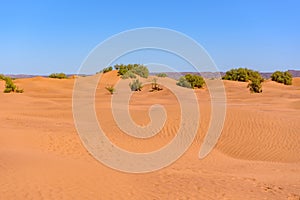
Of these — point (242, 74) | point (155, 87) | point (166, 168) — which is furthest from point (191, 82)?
point (166, 168)

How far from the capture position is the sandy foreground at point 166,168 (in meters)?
6.86

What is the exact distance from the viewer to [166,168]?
938 centimetres

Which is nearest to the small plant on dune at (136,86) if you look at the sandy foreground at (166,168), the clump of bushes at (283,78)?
the sandy foreground at (166,168)

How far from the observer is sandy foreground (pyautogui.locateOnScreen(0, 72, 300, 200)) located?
6.86 m

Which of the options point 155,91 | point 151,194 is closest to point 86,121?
point 151,194

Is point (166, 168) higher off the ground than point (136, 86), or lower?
lower

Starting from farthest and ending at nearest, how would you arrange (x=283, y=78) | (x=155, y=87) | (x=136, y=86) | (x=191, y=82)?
(x=283, y=78)
(x=191, y=82)
(x=136, y=86)
(x=155, y=87)

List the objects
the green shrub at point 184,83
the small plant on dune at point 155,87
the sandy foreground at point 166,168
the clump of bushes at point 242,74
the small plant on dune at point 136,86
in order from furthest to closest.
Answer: the clump of bushes at point 242,74 < the green shrub at point 184,83 < the small plant on dune at point 136,86 < the small plant on dune at point 155,87 < the sandy foreground at point 166,168

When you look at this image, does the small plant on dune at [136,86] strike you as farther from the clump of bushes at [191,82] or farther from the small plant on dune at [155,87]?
the clump of bushes at [191,82]

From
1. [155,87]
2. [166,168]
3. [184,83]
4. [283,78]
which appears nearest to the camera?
[166,168]

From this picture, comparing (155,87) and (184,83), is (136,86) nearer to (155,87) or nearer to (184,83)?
(155,87)

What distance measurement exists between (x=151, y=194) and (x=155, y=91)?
29389mm

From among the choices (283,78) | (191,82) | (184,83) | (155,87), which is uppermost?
(283,78)

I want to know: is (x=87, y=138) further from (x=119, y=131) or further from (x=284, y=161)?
(x=284, y=161)
